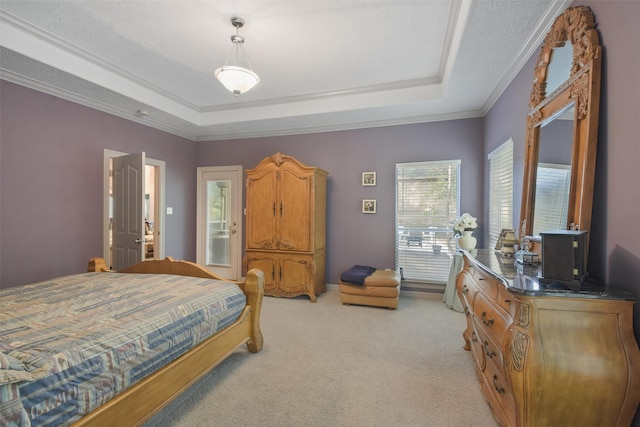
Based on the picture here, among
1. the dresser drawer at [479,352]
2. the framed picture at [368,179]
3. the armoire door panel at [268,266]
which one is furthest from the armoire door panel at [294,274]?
the dresser drawer at [479,352]

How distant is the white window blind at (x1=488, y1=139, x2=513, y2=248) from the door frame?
486cm

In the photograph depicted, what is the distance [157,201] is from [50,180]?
4.96 ft

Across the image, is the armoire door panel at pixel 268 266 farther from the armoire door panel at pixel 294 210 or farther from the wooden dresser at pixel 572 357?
the wooden dresser at pixel 572 357

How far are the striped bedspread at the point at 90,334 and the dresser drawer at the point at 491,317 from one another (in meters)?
1.79

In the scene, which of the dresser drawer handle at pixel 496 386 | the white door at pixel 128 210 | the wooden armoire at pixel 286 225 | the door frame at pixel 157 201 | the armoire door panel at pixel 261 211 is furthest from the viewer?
the armoire door panel at pixel 261 211

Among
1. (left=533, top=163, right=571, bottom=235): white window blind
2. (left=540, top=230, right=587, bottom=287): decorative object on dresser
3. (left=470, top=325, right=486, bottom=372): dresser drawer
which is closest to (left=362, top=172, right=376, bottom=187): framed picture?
(left=533, top=163, right=571, bottom=235): white window blind

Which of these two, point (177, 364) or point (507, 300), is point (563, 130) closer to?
point (507, 300)

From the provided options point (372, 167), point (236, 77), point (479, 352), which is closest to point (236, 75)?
point (236, 77)

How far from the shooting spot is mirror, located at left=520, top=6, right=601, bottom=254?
4.93ft

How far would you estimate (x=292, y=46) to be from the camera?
286cm

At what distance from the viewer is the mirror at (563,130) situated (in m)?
1.50

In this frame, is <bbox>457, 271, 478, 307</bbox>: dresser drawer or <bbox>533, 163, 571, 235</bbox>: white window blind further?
A: <bbox>457, 271, 478, 307</bbox>: dresser drawer

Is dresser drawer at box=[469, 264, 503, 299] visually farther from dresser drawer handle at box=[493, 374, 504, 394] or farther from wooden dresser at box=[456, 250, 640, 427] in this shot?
dresser drawer handle at box=[493, 374, 504, 394]

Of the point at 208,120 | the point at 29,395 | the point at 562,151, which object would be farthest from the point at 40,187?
the point at 562,151
